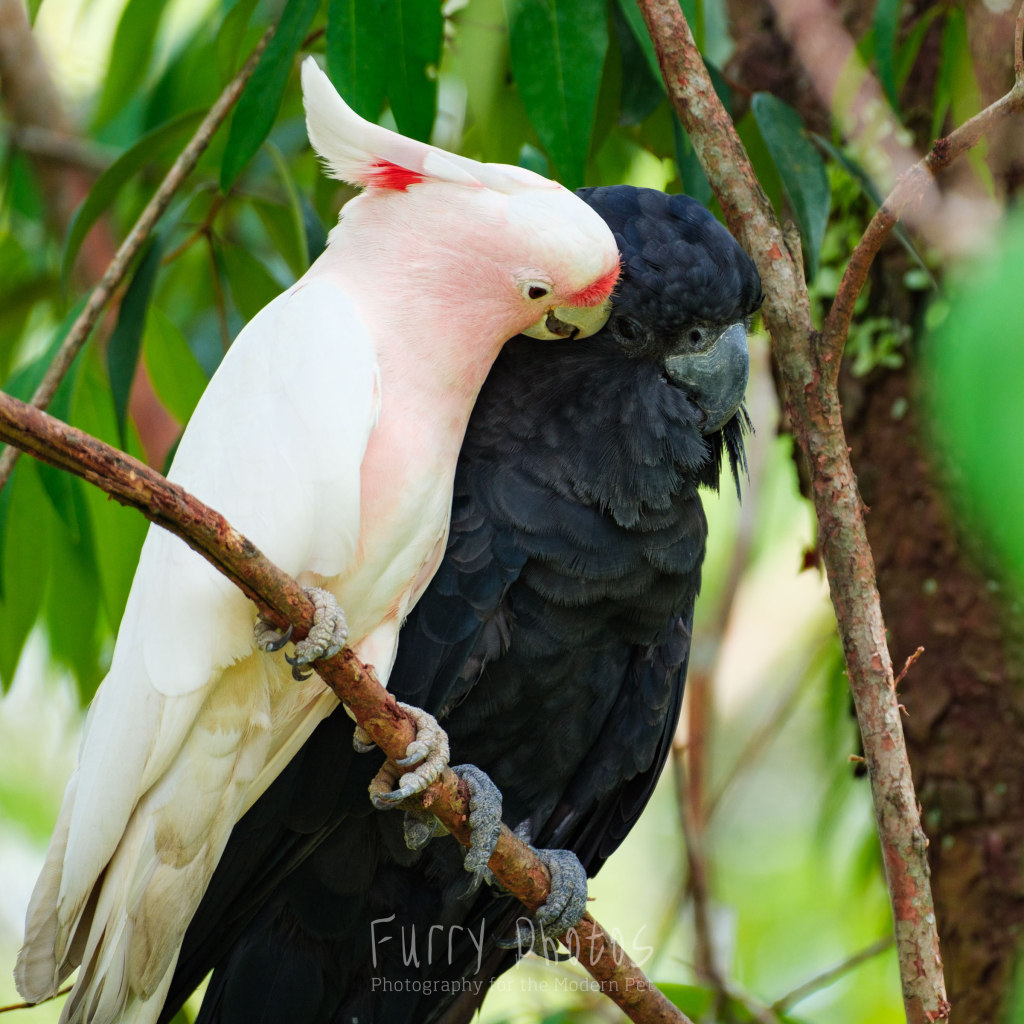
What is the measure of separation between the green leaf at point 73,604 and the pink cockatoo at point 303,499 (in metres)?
0.77

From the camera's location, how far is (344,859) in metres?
1.45

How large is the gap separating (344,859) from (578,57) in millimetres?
1095

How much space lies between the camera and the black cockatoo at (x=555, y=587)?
128 cm

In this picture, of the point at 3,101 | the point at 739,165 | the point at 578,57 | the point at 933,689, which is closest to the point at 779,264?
the point at 739,165

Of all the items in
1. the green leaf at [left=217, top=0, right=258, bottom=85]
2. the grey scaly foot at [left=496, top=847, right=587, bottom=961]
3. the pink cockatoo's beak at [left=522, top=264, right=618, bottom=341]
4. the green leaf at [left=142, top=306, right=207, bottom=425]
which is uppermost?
the green leaf at [left=217, top=0, right=258, bottom=85]

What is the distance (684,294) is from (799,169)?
35cm

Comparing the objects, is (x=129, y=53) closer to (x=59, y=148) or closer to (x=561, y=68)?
(x=59, y=148)

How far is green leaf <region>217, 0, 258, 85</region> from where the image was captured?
1662 millimetres

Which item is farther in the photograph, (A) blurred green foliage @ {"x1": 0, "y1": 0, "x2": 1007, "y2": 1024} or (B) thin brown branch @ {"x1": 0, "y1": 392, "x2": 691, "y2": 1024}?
(A) blurred green foliage @ {"x1": 0, "y1": 0, "x2": 1007, "y2": 1024}

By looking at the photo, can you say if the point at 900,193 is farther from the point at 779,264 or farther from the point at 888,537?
the point at 888,537

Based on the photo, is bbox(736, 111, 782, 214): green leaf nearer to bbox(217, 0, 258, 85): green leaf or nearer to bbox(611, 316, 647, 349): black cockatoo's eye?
bbox(611, 316, 647, 349): black cockatoo's eye

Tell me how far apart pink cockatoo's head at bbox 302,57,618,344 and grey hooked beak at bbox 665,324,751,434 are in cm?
16

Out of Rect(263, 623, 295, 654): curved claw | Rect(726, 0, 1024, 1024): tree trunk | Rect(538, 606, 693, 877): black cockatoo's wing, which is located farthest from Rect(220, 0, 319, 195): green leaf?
Rect(726, 0, 1024, 1024): tree trunk

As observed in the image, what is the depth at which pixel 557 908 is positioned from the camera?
1304 millimetres
